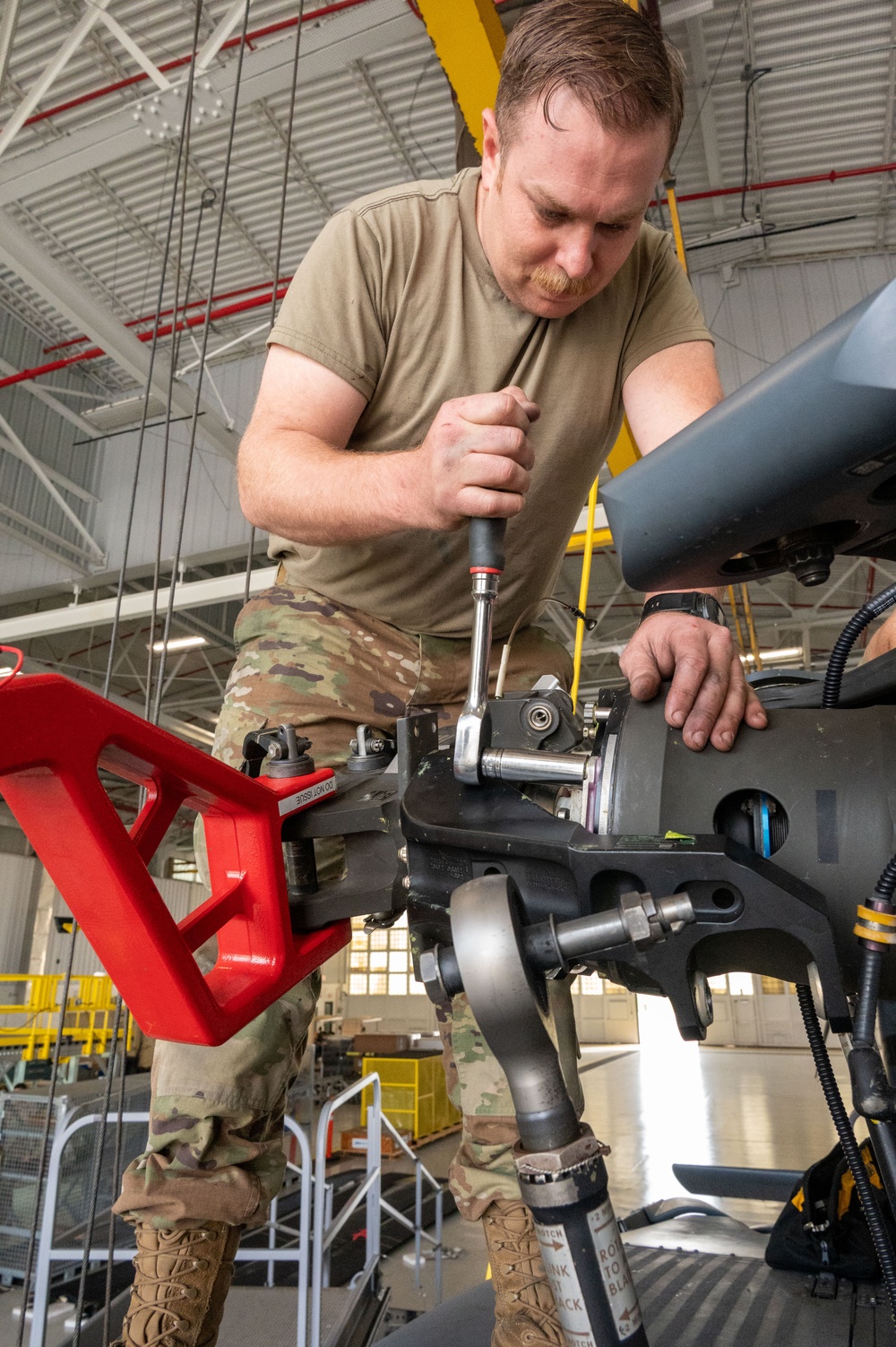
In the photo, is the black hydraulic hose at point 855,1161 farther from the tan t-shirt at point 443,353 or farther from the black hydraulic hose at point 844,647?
the tan t-shirt at point 443,353

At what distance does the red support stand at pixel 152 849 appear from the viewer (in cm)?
61

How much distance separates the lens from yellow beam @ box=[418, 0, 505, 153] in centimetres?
202

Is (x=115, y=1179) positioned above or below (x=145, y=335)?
below

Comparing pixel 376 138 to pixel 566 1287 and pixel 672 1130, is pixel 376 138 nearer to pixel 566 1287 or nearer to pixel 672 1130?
pixel 566 1287

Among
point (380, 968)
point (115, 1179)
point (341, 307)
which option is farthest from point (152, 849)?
point (380, 968)

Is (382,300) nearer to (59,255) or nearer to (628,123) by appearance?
(628,123)

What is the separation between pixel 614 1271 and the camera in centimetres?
52

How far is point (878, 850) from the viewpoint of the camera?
611mm

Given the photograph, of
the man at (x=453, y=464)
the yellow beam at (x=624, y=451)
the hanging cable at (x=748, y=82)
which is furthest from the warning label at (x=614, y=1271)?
the hanging cable at (x=748, y=82)

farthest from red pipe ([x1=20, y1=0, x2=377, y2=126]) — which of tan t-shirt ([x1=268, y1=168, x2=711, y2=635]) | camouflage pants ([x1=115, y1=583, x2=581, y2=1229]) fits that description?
camouflage pants ([x1=115, y1=583, x2=581, y2=1229])

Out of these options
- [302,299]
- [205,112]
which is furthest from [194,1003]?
[205,112]

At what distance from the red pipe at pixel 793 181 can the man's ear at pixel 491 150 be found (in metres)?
5.93

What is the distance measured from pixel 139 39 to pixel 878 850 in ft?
21.2

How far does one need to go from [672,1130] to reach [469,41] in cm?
881
